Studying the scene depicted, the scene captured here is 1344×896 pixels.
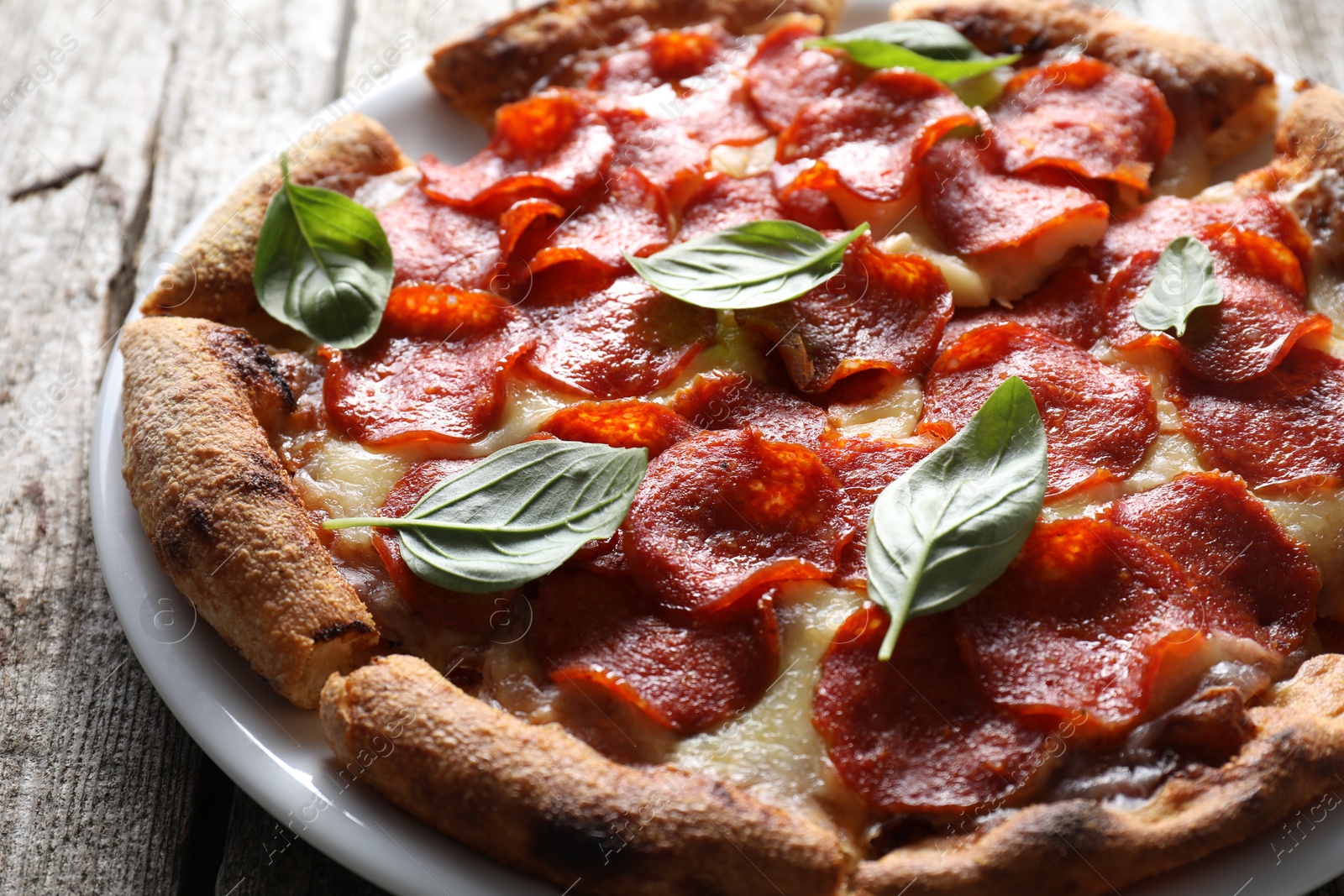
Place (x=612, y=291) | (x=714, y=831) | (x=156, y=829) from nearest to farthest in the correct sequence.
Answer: (x=714, y=831) < (x=156, y=829) < (x=612, y=291)

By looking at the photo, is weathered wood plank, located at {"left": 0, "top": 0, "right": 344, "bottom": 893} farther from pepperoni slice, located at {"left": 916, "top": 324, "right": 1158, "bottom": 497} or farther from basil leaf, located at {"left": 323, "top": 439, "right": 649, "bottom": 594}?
pepperoni slice, located at {"left": 916, "top": 324, "right": 1158, "bottom": 497}

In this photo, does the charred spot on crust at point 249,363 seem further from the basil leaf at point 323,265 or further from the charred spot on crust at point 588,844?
the charred spot on crust at point 588,844

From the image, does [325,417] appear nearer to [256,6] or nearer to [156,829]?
[156,829]

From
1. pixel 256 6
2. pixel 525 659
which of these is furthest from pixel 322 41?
pixel 525 659

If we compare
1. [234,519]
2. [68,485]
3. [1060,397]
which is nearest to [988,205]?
[1060,397]

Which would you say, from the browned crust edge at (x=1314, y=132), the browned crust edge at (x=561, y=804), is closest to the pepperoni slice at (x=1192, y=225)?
the browned crust edge at (x=1314, y=132)

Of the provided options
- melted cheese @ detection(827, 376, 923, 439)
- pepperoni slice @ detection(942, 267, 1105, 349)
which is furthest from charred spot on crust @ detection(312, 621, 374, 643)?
pepperoni slice @ detection(942, 267, 1105, 349)
